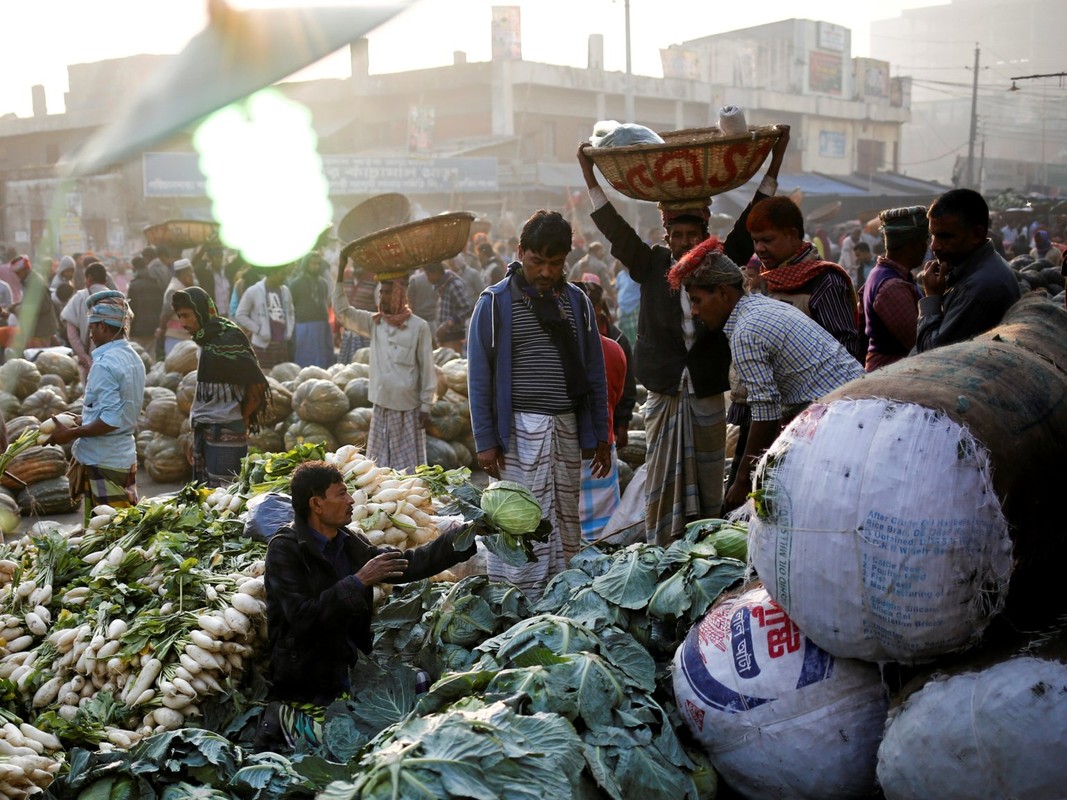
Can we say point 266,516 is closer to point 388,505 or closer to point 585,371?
point 388,505

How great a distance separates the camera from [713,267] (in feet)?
14.0

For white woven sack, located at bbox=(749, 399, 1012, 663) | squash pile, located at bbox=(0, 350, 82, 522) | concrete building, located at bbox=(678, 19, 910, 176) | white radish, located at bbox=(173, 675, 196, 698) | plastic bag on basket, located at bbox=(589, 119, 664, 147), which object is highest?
concrete building, located at bbox=(678, 19, 910, 176)

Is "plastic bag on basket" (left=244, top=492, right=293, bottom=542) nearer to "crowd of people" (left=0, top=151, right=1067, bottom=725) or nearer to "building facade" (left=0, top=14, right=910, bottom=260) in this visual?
"crowd of people" (left=0, top=151, right=1067, bottom=725)

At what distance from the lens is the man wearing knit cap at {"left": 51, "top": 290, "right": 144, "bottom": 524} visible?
5.86 m

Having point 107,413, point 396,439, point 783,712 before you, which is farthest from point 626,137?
point 107,413

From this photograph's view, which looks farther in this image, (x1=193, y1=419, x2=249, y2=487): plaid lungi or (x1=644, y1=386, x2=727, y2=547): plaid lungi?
(x1=193, y1=419, x2=249, y2=487): plaid lungi

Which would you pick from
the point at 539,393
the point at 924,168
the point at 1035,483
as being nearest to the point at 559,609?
the point at 539,393

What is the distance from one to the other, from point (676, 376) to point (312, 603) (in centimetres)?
225

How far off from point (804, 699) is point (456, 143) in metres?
35.7

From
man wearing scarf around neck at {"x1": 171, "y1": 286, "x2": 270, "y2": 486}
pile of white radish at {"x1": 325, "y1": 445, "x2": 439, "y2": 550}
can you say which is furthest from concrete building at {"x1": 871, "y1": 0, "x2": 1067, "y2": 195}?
pile of white radish at {"x1": 325, "y1": 445, "x2": 439, "y2": 550}

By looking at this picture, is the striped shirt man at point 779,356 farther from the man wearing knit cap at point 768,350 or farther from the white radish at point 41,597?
the white radish at point 41,597

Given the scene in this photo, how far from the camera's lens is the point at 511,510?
4.05m

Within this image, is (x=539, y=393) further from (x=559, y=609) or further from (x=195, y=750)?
(x=195, y=750)

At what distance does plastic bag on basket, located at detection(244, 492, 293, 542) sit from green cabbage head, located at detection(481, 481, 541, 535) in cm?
91
